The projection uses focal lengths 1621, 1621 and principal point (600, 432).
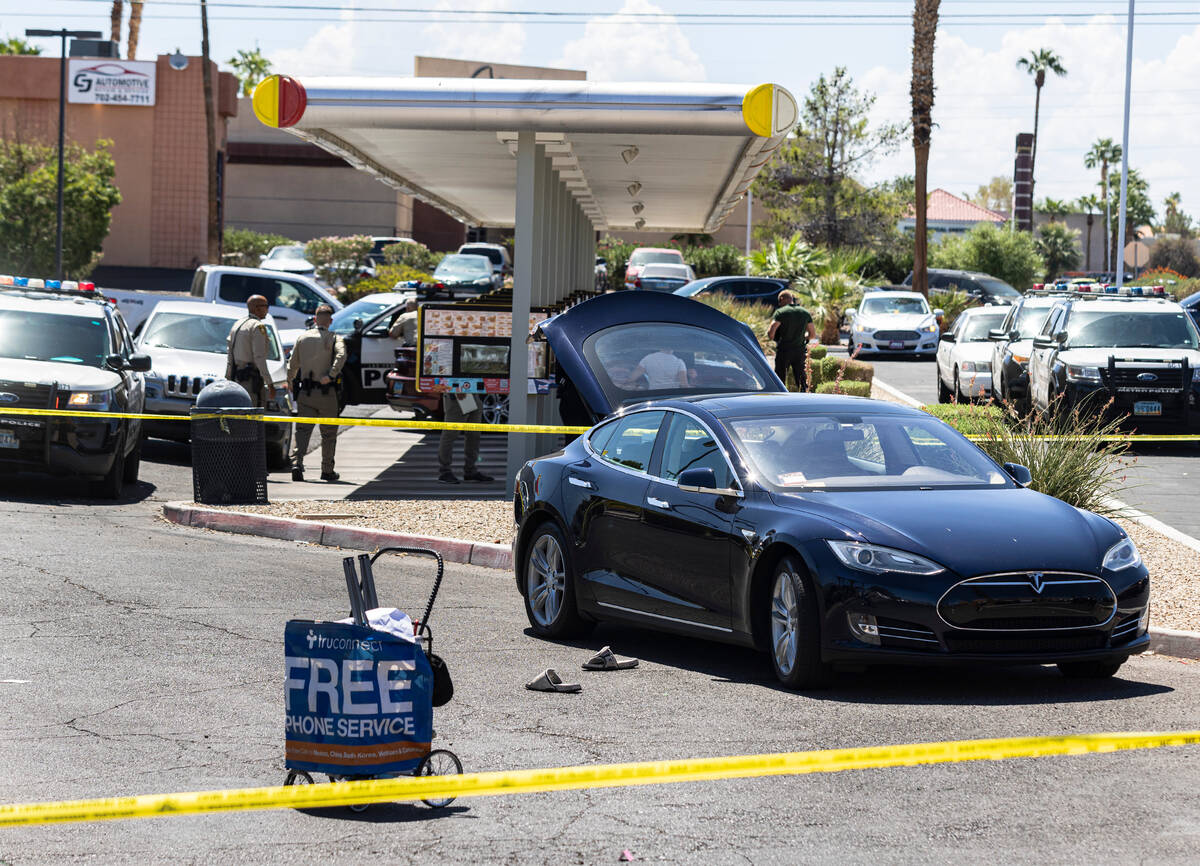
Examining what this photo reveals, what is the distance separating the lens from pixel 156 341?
800 inches

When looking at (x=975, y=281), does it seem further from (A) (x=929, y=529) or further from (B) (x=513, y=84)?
(A) (x=929, y=529)

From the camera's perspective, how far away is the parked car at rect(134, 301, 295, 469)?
19000mm

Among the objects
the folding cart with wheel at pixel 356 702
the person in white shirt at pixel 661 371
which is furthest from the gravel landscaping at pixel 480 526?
the folding cart with wheel at pixel 356 702

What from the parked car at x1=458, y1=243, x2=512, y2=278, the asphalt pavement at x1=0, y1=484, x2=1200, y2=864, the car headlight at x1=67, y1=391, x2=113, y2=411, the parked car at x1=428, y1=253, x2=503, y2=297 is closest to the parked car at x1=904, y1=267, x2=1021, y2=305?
the parked car at x1=428, y1=253, x2=503, y2=297

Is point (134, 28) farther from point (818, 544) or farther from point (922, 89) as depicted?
point (818, 544)

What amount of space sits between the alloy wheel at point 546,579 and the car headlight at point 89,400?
7328mm

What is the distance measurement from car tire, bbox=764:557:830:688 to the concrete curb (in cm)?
492

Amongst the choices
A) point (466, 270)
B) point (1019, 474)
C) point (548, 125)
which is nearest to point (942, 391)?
point (548, 125)

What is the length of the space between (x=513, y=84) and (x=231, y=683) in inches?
342

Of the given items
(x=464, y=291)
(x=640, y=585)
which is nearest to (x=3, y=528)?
(x=640, y=585)

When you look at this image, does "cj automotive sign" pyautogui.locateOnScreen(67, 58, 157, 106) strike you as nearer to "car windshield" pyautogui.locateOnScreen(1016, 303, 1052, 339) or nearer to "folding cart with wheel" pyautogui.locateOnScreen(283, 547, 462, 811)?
"car windshield" pyautogui.locateOnScreen(1016, 303, 1052, 339)

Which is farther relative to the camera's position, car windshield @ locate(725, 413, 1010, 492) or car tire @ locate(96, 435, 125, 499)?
car tire @ locate(96, 435, 125, 499)

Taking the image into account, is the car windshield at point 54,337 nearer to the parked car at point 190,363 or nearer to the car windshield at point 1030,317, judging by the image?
the parked car at point 190,363

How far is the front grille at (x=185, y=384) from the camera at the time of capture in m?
18.9
